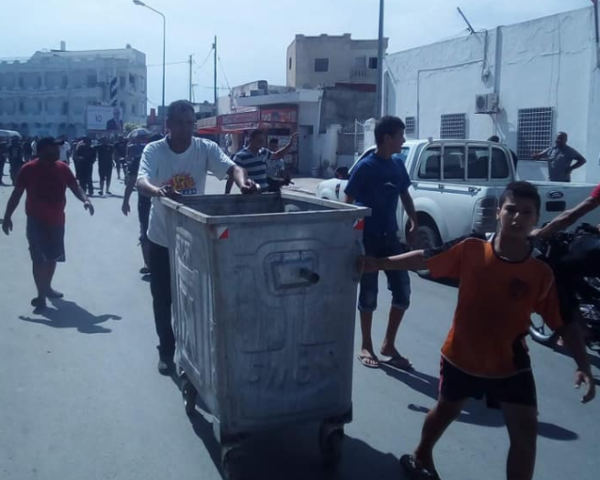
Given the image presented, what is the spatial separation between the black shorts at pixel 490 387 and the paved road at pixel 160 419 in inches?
31.1

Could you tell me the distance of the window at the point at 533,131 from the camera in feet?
56.2

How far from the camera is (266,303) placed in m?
3.78

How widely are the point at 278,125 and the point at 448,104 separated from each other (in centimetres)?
1459

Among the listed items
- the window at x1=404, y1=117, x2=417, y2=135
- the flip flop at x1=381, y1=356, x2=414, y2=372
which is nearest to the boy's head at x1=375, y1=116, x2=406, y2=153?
the flip flop at x1=381, y1=356, x2=414, y2=372

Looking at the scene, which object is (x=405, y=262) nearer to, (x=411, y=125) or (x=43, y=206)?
(x=43, y=206)

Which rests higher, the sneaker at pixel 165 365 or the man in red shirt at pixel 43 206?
the man in red shirt at pixel 43 206

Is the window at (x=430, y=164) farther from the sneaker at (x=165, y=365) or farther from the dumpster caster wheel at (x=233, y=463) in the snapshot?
the dumpster caster wheel at (x=233, y=463)

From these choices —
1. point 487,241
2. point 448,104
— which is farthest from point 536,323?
point 448,104

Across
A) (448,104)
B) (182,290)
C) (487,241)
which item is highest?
(448,104)

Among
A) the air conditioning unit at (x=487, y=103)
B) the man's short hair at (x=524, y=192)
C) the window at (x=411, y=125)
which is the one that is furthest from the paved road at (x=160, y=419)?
the window at (x=411, y=125)

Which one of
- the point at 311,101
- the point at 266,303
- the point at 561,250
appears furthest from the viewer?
the point at 311,101

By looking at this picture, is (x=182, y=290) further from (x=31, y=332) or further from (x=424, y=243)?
(x=424, y=243)

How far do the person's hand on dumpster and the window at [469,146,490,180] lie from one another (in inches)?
267

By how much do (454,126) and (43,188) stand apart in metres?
15.0
